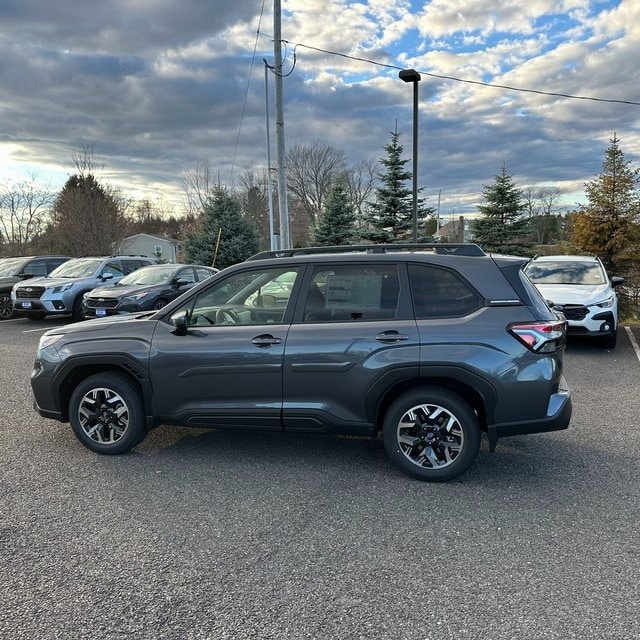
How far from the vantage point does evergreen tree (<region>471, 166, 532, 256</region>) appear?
26.5m

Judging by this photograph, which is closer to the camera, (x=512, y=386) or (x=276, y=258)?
(x=512, y=386)

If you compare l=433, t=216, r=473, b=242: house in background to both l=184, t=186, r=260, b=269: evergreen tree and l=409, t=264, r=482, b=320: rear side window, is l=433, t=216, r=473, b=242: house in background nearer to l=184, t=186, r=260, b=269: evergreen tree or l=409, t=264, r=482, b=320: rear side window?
l=184, t=186, r=260, b=269: evergreen tree

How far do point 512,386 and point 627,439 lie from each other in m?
1.96

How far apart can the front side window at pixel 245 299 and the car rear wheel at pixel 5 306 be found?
12.0m

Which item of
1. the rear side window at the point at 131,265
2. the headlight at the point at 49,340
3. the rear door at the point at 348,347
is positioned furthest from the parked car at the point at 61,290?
the rear door at the point at 348,347

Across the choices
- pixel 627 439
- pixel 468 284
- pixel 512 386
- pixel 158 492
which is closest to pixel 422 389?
pixel 512 386

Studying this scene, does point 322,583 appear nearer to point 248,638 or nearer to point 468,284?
point 248,638

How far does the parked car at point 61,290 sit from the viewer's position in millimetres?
12078

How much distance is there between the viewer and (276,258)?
14.2ft

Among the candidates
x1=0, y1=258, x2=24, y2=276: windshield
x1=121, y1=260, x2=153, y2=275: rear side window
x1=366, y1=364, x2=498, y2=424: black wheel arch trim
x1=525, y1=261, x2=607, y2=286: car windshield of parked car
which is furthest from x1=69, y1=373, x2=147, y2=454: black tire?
x1=0, y1=258, x2=24, y2=276: windshield

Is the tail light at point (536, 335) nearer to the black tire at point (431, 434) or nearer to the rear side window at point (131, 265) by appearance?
the black tire at point (431, 434)

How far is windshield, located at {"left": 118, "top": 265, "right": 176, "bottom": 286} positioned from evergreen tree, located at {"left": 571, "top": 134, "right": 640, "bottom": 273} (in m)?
13.6

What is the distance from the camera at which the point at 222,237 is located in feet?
88.3

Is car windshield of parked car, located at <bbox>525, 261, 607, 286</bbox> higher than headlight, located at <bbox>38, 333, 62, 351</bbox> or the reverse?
higher
